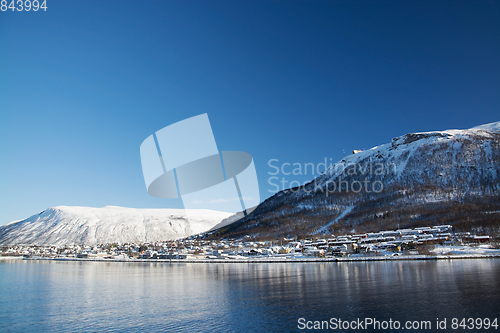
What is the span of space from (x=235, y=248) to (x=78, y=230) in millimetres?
121567

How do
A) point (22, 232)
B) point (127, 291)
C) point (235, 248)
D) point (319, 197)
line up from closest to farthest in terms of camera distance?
point (127, 291)
point (235, 248)
point (319, 197)
point (22, 232)

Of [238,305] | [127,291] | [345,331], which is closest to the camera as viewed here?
[345,331]

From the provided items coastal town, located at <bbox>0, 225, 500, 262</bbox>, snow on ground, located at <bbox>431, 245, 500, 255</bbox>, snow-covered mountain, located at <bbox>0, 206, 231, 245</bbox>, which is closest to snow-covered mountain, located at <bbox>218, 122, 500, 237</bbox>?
coastal town, located at <bbox>0, 225, 500, 262</bbox>

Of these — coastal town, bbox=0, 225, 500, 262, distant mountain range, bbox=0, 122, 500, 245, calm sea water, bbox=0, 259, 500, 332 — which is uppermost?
distant mountain range, bbox=0, 122, 500, 245

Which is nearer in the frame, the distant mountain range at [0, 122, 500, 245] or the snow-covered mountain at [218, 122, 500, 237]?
the snow-covered mountain at [218, 122, 500, 237]

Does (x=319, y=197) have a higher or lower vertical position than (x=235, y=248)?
higher

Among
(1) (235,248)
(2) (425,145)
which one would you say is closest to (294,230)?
(1) (235,248)

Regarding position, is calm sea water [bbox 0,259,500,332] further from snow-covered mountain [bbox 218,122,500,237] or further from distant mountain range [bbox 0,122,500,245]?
snow-covered mountain [bbox 218,122,500,237]

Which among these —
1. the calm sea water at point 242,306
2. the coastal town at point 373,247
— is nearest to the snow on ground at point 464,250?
the coastal town at point 373,247

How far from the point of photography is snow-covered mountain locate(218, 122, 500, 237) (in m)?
92.8

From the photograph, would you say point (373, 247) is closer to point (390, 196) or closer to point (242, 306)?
point (390, 196)

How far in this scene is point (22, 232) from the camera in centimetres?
17238

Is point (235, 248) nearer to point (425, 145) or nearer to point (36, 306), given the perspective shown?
point (36, 306)

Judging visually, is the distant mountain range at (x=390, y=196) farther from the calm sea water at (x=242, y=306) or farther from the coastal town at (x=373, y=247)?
the calm sea water at (x=242, y=306)
